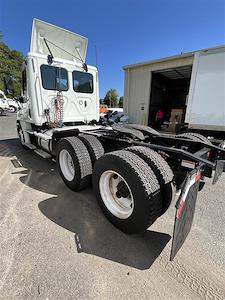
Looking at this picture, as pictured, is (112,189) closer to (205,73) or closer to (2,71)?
(205,73)

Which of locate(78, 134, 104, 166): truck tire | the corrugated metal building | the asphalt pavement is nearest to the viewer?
the asphalt pavement

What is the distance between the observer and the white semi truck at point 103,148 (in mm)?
1932

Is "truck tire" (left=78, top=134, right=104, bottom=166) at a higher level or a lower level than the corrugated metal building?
lower

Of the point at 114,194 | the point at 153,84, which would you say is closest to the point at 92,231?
the point at 114,194

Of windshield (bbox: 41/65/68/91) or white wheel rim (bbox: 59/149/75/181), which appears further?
windshield (bbox: 41/65/68/91)

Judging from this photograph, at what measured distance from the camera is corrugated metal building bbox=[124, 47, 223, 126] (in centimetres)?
828

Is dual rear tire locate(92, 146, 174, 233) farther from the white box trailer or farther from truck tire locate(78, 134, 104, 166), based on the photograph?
the white box trailer

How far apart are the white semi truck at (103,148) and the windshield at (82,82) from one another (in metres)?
0.03

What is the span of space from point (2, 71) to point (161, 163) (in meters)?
48.9

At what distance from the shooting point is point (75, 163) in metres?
2.93

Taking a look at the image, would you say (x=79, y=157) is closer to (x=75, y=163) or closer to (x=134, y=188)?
(x=75, y=163)

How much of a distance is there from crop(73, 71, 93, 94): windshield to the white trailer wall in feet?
16.2

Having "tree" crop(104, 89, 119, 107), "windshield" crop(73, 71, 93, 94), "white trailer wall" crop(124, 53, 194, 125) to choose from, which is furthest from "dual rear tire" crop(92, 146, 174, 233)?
"tree" crop(104, 89, 119, 107)

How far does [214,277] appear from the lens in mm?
1646
